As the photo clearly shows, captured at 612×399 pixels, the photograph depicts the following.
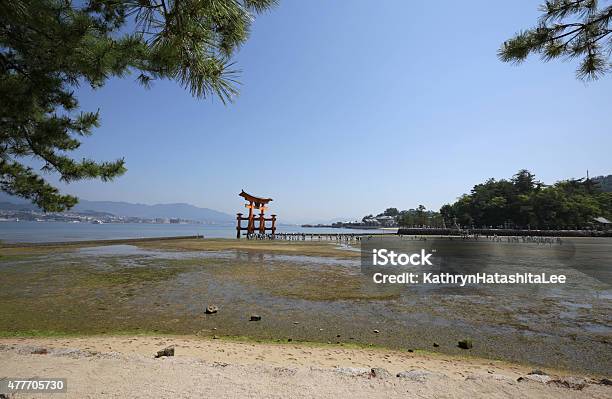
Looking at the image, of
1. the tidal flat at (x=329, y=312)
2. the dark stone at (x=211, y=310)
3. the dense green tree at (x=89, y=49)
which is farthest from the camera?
the dark stone at (x=211, y=310)

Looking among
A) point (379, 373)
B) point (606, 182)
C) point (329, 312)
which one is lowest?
point (329, 312)

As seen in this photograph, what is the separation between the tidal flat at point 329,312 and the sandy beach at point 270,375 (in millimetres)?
914

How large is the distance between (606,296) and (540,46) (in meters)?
9.18

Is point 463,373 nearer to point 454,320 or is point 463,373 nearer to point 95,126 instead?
point 454,320

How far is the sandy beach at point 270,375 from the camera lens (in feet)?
10.4

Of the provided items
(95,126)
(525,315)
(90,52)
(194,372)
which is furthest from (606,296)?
(95,126)

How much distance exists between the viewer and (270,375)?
3566 millimetres

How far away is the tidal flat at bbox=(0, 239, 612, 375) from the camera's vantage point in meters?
5.51

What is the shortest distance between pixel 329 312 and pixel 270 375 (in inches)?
157

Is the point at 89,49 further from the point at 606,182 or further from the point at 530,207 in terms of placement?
the point at 606,182

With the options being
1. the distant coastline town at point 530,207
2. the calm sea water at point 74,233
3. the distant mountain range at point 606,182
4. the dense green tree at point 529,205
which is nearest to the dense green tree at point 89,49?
the calm sea water at point 74,233
